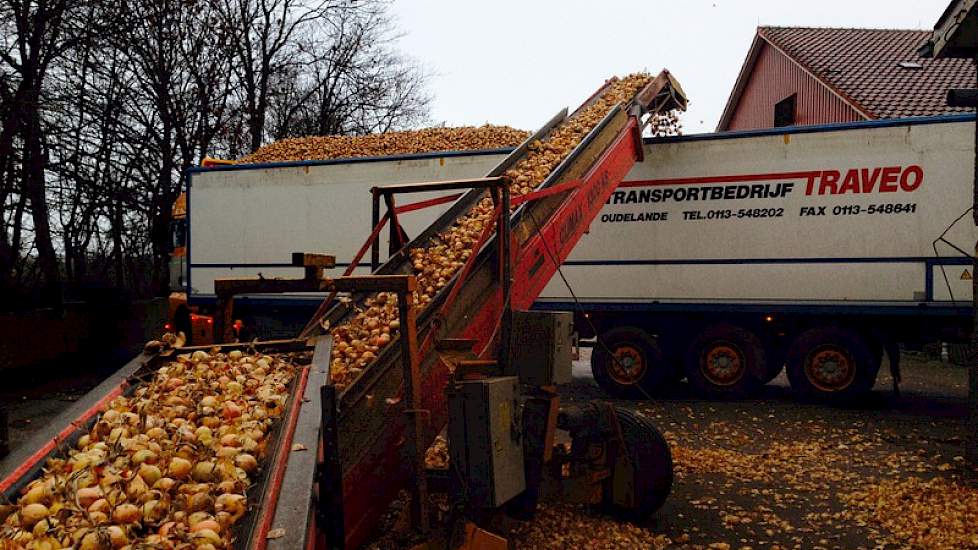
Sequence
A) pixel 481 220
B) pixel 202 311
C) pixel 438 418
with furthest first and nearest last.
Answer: pixel 202 311
pixel 481 220
pixel 438 418

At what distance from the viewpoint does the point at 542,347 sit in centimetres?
480

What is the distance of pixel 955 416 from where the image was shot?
9703 millimetres

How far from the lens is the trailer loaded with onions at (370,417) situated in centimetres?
241

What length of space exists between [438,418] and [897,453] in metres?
5.44

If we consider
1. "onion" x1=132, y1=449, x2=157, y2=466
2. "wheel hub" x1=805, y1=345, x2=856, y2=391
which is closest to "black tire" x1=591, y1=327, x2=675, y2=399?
"wheel hub" x1=805, y1=345, x2=856, y2=391

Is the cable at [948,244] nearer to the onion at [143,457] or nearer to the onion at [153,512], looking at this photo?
the onion at [143,457]

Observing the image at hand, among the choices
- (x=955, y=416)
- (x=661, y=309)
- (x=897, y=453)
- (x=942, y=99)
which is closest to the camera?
(x=897, y=453)

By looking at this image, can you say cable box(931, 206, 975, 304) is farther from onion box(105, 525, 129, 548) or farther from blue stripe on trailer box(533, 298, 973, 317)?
onion box(105, 525, 129, 548)

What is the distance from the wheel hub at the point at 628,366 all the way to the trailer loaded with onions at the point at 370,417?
152 inches

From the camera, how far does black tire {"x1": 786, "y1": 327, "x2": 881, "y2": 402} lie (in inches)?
385

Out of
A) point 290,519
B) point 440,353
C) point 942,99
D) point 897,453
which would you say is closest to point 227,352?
point 440,353

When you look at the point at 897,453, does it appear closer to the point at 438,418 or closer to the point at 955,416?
the point at 955,416

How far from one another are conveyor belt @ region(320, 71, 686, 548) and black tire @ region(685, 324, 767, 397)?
12.0ft

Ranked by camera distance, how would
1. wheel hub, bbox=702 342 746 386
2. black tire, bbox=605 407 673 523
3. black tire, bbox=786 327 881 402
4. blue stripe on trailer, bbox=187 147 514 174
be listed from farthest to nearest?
blue stripe on trailer, bbox=187 147 514 174 → wheel hub, bbox=702 342 746 386 → black tire, bbox=786 327 881 402 → black tire, bbox=605 407 673 523
